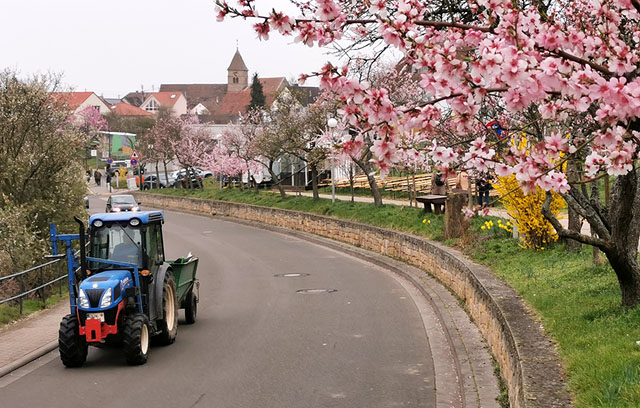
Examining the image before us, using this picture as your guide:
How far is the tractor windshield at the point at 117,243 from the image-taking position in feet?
45.7

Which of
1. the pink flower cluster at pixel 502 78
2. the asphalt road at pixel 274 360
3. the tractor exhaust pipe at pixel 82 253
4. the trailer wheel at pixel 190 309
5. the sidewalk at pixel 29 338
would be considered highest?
the pink flower cluster at pixel 502 78

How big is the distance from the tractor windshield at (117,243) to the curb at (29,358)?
1749mm

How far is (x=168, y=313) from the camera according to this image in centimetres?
1458

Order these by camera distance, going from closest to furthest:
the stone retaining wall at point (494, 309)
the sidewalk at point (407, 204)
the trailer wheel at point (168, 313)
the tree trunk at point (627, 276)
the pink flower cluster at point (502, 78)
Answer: the pink flower cluster at point (502, 78) → the stone retaining wall at point (494, 309) → the tree trunk at point (627, 276) → the trailer wheel at point (168, 313) → the sidewalk at point (407, 204)

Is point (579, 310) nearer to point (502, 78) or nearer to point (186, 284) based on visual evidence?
point (502, 78)

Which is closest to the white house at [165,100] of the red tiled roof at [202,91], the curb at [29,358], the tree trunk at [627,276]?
the red tiled roof at [202,91]

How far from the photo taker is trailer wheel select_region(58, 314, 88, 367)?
1271 centimetres

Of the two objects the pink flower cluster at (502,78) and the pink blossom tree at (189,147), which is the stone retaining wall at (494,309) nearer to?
the pink flower cluster at (502,78)

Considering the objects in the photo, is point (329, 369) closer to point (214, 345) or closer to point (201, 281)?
point (214, 345)

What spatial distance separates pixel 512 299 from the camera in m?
12.9

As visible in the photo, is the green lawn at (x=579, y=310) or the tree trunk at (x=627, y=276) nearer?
the green lawn at (x=579, y=310)

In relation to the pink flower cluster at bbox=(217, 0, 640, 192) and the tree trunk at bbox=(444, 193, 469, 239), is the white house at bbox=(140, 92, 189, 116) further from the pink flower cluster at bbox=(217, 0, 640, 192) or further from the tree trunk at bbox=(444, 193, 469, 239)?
the pink flower cluster at bbox=(217, 0, 640, 192)

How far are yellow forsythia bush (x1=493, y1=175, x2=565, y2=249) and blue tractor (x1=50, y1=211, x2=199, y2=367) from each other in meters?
6.96

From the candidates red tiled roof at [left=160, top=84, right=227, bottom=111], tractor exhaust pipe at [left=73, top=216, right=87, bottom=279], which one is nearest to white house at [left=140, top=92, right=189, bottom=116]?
red tiled roof at [left=160, top=84, right=227, bottom=111]
